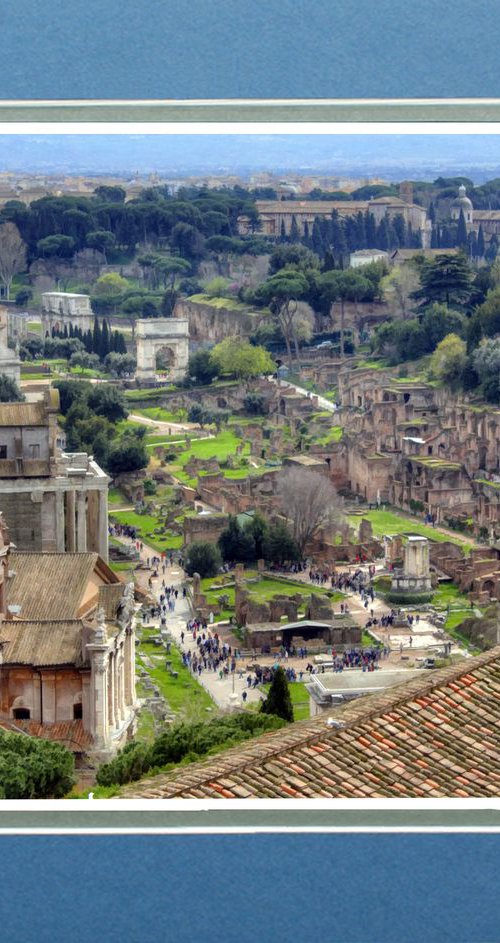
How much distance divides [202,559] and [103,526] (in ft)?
3.63

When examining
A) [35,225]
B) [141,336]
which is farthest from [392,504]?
[35,225]

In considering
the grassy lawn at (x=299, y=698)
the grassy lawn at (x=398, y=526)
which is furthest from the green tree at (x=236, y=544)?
the grassy lawn at (x=299, y=698)

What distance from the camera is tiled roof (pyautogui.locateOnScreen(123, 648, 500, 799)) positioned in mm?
3482

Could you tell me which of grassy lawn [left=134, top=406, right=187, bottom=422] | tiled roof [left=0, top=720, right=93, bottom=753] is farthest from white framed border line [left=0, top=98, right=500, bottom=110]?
grassy lawn [left=134, top=406, right=187, bottom=422]

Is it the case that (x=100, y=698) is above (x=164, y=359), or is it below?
below

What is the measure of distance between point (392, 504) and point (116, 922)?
2.70 meters

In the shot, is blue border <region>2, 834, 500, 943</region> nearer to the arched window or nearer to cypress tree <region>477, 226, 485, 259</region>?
the arched window

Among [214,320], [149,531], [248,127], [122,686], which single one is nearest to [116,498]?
[149,531]

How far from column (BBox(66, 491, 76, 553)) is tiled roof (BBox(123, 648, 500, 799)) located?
2.63 feet

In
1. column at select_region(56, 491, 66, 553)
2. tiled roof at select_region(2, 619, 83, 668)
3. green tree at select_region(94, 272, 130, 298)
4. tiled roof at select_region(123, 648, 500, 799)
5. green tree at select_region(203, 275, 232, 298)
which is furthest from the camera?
green tree at select_region(203, 275, 232, 298)

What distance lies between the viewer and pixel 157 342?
4812 mm

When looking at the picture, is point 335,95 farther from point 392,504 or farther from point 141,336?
point 392,504

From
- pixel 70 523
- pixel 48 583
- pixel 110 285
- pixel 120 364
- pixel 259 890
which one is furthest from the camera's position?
pixel 120 364

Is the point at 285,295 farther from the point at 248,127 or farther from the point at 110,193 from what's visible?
the point at 248,127
